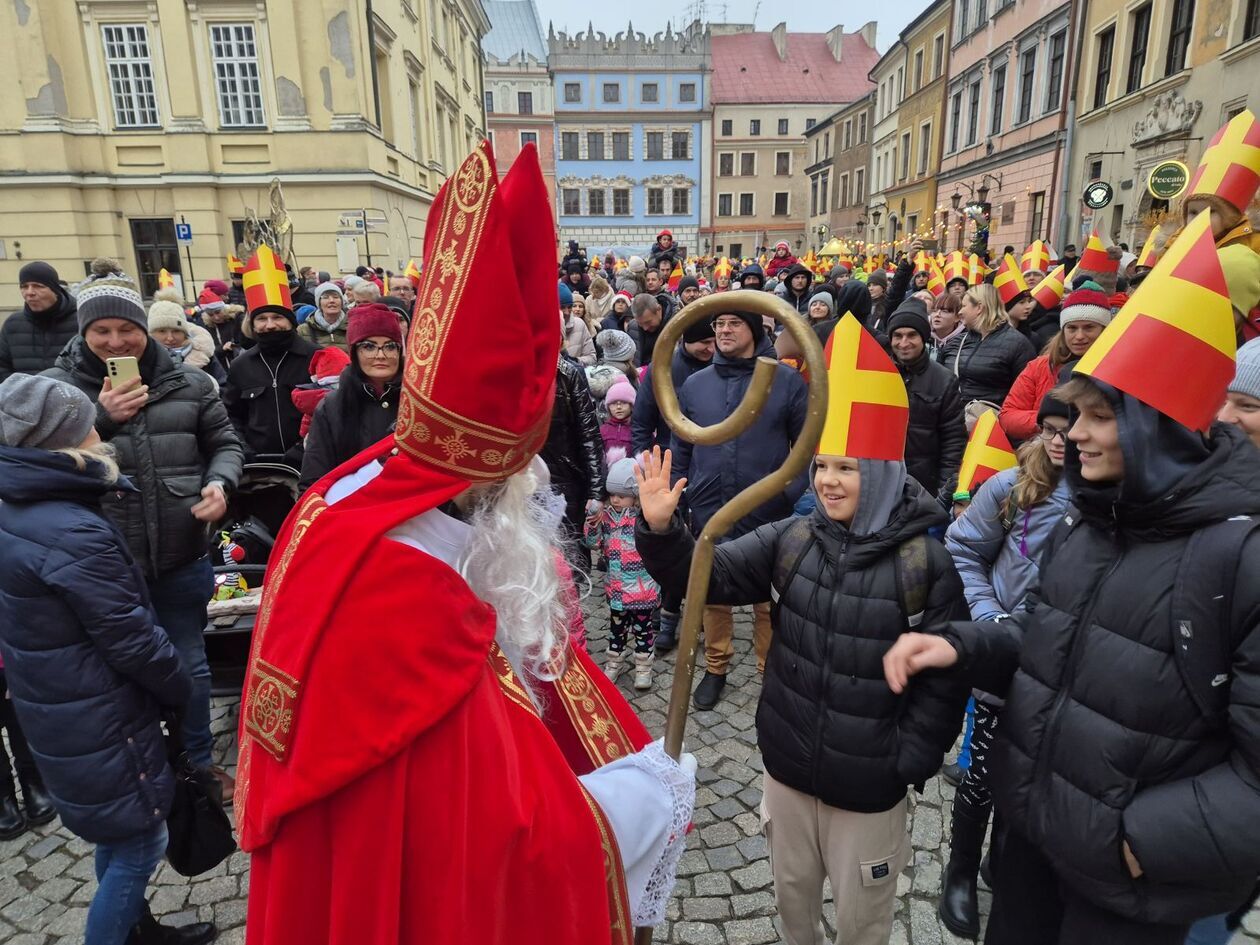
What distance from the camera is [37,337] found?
5.38 meters

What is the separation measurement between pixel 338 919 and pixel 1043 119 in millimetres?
27453

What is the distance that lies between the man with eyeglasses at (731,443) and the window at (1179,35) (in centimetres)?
1814

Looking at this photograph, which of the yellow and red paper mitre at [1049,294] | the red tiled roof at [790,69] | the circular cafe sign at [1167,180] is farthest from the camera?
the red tiled roof at [790,69]

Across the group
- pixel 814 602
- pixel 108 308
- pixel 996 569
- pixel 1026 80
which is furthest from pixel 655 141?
pixel 814 602

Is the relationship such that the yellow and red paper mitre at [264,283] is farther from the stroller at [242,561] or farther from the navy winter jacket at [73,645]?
the navy winter jacket at [73,645]

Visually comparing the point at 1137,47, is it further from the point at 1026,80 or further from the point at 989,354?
the point at 989,354

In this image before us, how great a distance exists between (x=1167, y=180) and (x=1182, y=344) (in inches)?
263

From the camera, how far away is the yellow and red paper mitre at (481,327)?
127cm

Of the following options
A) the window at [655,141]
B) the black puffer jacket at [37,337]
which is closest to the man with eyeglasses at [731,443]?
the black puffer jacket at [37,337]

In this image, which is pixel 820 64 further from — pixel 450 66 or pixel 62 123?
pixel 62 123

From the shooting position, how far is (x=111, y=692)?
2.34 m

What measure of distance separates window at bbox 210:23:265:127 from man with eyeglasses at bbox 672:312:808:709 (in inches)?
792

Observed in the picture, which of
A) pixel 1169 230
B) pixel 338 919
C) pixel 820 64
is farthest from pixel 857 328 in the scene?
pixel 820 64

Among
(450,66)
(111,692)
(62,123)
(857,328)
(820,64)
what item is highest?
(820,64)
